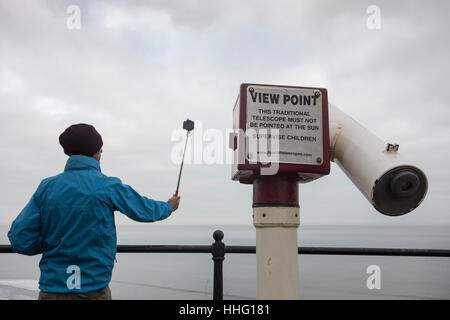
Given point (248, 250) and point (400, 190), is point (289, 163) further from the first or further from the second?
point (248, 250)

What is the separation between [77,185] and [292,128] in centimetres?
101

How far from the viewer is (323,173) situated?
5.22 feet

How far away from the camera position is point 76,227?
1646mm

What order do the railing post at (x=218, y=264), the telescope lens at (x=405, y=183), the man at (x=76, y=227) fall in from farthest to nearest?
1. the railing post at (x=218, y=264)
2. the man at (x=76, y=227)
3. the telescope lens at (x=405, y=183)

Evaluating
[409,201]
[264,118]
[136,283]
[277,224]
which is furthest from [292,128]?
[136,283]

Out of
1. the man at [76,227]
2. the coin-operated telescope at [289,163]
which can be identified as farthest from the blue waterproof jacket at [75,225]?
the coin-operated telescope at [289,163]

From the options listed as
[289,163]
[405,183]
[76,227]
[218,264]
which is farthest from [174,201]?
[405,183]

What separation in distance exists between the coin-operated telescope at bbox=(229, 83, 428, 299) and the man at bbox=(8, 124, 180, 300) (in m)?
0.57

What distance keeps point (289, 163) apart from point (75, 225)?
985 millimetres

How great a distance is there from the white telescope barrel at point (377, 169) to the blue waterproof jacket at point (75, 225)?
95 cm

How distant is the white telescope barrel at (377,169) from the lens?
1.42 meters

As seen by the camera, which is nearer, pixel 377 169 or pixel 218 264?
pixel 377 169

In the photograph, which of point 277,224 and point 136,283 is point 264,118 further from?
point 136,283

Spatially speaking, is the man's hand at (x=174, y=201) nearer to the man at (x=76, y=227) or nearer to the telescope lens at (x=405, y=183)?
the man at (x=76, y=227)
